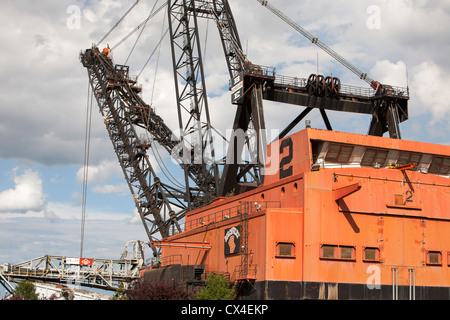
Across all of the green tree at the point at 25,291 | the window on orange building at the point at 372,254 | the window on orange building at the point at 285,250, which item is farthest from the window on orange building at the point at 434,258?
the green tree at the point at 25,291

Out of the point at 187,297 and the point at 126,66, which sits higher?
the point at 126,66

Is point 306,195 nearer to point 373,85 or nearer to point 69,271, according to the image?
point 373,85

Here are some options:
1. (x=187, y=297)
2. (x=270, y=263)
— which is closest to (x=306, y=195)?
(x=270, y=263)

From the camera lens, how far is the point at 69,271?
6975cm

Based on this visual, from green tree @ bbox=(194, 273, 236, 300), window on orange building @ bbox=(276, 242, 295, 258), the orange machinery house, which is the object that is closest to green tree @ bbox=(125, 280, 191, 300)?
green tree @ bbox=(194, 273, 236, 300)

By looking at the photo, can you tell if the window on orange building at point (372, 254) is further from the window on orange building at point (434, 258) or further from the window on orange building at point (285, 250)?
the window on orange building at point (285, 250)

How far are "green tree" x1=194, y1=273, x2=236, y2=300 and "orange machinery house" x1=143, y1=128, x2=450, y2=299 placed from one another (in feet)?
2.58

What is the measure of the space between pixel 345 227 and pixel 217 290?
833 cm

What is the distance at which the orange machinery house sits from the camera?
33344mm

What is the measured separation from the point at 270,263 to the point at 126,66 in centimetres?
4782

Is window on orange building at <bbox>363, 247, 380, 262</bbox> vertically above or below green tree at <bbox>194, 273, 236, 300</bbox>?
above

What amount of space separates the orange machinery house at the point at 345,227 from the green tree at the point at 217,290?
79 cm

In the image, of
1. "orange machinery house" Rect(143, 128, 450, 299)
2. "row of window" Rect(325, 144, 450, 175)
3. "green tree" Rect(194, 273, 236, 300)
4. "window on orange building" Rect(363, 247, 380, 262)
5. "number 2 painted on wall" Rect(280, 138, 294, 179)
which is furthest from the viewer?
"number 2 painted on wall" Rect(280, 138, 294, 179)

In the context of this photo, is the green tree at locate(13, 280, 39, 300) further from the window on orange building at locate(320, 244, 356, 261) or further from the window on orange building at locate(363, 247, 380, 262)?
the window on orange building at locate(363, 247, 380, 262)
